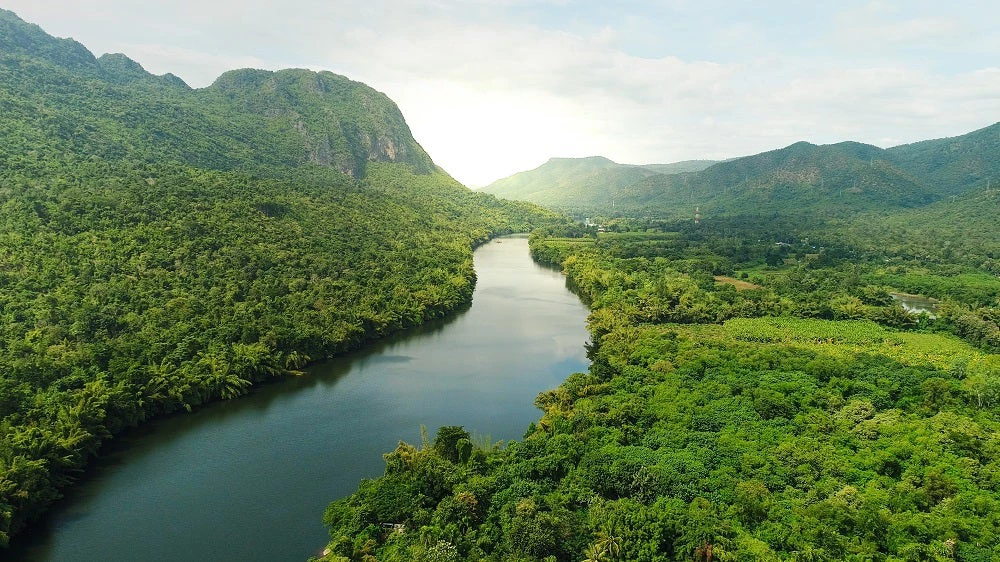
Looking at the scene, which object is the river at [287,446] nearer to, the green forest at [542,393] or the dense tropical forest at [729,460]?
the green forest at [542,393]

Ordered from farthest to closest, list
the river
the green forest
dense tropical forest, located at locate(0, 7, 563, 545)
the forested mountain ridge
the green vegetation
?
the forested mountain ridge → dense tropical forest, located at locate(0, 7, 563, 545) → the river → the green forest → the green vegetation

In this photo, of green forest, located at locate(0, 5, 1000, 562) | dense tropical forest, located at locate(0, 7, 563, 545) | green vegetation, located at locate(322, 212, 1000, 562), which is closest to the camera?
green vegetation, located at locate(322, 212, 1000, 562)

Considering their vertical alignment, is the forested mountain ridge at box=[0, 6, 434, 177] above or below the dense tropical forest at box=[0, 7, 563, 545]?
above

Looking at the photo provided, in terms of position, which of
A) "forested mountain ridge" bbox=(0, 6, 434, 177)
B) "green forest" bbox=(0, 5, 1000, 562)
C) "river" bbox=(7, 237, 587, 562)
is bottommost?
"river" bbox=(7, 237, 587, 562)

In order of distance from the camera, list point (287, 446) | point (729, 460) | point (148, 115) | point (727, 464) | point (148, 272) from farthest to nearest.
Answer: point (148, 115)
point (148, 272)
point (287, 446)
point (729, 460)
point (727, 464)

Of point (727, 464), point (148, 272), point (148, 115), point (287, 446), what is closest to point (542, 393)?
point (727, 464)

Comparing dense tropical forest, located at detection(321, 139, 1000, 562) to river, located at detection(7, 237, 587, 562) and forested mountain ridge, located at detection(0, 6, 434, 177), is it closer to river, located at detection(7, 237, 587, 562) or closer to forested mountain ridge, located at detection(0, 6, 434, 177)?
river, located at detection(7, 237, 587, 562)

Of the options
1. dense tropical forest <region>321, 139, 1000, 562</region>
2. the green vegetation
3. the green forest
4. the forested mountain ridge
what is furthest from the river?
the forested mountain ridge

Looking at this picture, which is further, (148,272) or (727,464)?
(148,272)

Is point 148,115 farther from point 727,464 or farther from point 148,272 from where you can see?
point 727,464
